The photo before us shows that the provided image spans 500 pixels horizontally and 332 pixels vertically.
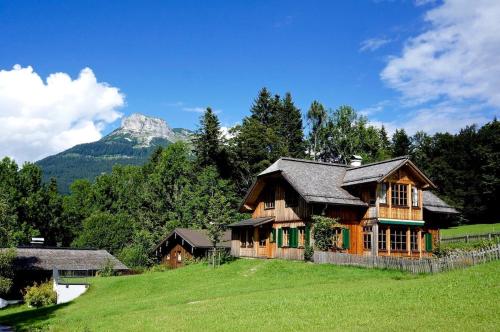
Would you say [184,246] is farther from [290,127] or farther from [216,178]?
[290,127]

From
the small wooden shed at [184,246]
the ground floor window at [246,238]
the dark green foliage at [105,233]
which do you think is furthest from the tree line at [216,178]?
the ground floor window at [246,238]

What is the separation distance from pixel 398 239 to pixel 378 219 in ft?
Result: 9.75

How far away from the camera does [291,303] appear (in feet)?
74.7

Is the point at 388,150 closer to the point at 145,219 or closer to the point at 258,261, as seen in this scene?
the point at 145,219

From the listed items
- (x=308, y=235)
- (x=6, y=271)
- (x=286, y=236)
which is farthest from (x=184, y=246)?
(x=308, y=235)

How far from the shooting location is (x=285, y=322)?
19.3m

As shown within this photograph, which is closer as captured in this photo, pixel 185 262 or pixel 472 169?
pixel 185 262

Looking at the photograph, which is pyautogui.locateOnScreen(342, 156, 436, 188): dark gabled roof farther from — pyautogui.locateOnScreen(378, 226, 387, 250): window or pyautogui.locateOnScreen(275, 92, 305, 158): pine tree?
pyautogui.locateOnScreen(275, 92, 305, 158): pine tree

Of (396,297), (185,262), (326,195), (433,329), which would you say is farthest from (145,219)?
(433,329)

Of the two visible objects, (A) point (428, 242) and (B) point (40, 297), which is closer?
(B) point (40, 297)

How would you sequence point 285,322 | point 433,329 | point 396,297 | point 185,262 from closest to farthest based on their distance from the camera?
point 433,329
point 285,322
point 396,297
point 185,262

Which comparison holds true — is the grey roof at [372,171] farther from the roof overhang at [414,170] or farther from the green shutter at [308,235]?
the green shutter at [308,235]

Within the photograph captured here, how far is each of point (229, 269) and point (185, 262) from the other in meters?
12.7

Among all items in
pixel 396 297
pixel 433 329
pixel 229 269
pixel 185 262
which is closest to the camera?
pixel 433 329
